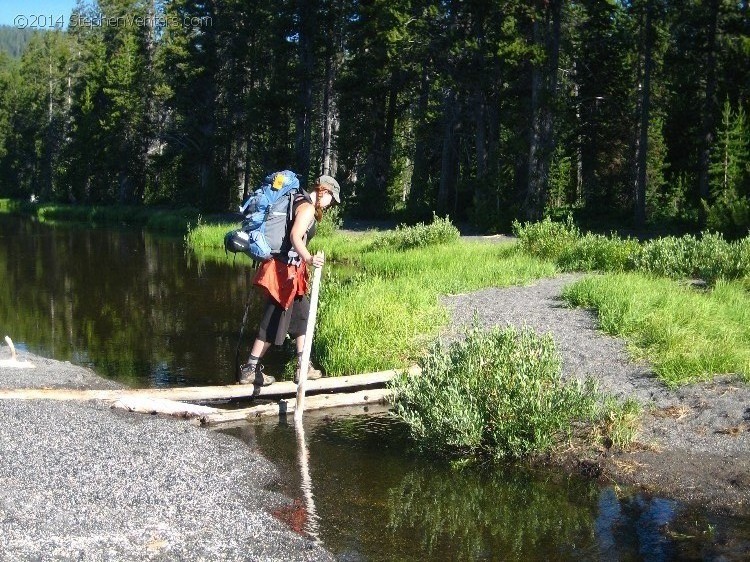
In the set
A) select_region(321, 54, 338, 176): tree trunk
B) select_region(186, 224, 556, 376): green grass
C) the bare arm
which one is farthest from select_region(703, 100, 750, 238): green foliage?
the bare arm

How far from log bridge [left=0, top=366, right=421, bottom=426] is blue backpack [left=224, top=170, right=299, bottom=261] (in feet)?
5.20

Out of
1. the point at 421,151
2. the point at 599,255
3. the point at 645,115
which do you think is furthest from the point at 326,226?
the point at 599,255

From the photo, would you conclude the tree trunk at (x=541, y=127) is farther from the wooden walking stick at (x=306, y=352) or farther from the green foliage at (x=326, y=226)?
the wooden walking stick at (x=306, y=352)

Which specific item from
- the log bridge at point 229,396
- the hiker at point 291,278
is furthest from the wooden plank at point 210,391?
the hiker at point 291,278

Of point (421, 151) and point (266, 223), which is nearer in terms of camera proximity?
point (266, 223)

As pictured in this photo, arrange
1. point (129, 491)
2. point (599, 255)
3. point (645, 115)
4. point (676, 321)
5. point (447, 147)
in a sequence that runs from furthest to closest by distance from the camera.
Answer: point (447, 147)
point (645, 115)
point (599, 255)
point (676, 321)
point (129, 491)

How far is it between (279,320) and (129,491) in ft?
12.3

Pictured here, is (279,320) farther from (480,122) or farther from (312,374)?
(480,122)

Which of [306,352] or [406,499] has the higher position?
[306,352]

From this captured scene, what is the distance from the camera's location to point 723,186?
104ft

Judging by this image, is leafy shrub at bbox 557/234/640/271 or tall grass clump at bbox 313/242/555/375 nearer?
tall grass clump at bbox 313/242/555/375

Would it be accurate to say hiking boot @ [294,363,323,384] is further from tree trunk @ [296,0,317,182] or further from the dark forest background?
tree trunk @ [296,0,317,182]

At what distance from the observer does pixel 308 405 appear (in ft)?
33.0

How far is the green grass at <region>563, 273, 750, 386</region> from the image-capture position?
31.8ft
